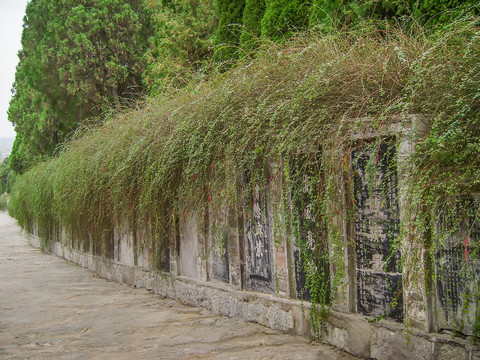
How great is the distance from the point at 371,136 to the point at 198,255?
2654 millimetres

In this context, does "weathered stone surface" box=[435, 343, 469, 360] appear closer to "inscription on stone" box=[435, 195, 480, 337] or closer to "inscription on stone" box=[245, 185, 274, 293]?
"inscription on stone" box=[435, 195, 480, 337]

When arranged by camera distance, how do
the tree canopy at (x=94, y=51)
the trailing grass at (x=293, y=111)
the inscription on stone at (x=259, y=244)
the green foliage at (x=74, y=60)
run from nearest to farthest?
the trailing grass at (x=293, y=111), the inscription on stone at (x=259, y=244), the tree canopy at (x=94, y=51), the green foliage at (x=74, y=60)

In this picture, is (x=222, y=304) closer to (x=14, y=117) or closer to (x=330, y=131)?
(x=330, y=131)

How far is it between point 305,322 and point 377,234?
0.96 metres

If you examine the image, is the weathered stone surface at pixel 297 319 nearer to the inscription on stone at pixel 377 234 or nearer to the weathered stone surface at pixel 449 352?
the weathered stone surface at pixel 449 352

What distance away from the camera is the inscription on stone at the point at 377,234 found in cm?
295

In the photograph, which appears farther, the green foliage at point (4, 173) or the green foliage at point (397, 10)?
the green foliage at point (4, 173)

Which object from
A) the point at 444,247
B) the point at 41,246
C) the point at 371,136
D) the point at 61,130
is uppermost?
the point at 61,130

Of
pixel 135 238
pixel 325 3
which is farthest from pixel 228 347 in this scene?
pixel 325 3

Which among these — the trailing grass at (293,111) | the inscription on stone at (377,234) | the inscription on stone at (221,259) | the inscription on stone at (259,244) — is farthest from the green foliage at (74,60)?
the inscription on stone at (377,234)

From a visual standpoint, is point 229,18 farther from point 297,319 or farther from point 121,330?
point 297,319

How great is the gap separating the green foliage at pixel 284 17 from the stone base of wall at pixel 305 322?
404 cm

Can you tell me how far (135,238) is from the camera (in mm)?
6277

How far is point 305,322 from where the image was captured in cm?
360
